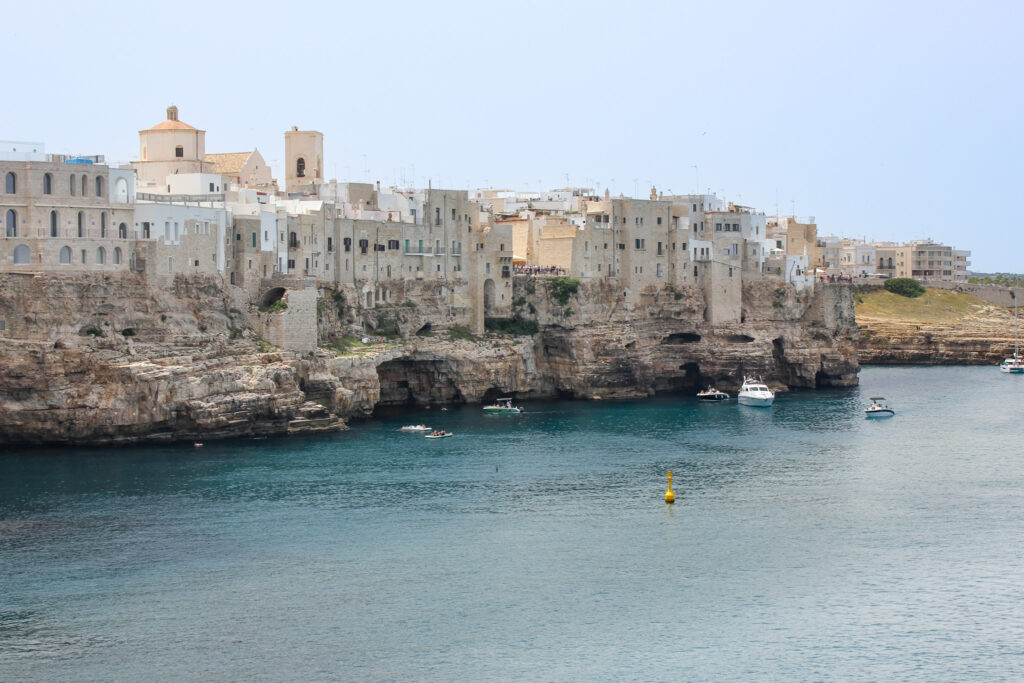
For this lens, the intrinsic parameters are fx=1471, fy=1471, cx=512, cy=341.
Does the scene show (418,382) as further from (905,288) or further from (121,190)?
(905,288)

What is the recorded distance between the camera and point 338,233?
3639 inches

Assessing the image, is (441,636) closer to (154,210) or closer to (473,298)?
(154,210)

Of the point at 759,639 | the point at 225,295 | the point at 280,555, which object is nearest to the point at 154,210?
the point at 225,295

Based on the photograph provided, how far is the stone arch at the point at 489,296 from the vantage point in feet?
334

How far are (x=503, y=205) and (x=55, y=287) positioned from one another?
5164 cm

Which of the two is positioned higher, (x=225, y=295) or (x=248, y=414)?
(x=225, y=295)


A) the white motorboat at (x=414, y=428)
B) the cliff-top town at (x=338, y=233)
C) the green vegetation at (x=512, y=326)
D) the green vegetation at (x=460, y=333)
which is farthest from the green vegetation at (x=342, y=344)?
the green vegetation at (x=512, y=326)

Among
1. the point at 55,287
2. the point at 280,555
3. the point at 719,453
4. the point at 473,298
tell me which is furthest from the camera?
the point at 473,298

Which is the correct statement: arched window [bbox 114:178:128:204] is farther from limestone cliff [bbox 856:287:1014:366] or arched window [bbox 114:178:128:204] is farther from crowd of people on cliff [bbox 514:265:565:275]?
limestone cliff [bbox 856:287:1014:366]

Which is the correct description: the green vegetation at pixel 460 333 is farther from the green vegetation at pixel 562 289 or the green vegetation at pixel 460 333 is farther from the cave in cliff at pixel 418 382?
the green vegetation at pixel 562 289

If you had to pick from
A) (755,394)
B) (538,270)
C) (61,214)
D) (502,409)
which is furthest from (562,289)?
(61,214)

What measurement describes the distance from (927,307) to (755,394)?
5910 cm

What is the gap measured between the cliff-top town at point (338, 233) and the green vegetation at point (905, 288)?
35832 mm

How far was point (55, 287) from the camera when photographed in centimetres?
7538
